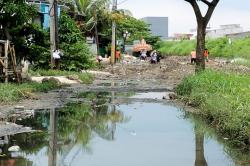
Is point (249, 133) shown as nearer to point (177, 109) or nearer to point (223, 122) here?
point (223, 122)

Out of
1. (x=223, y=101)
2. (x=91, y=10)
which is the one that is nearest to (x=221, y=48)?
Answer: (x=91, y=10)

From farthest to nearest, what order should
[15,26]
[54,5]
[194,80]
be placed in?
[54,5] → [15,26] → [194,80]

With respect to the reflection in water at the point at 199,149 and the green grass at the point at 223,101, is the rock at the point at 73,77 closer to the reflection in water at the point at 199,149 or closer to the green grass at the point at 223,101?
the green grass at the point at 223,101

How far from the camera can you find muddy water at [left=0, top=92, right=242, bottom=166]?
870 cm

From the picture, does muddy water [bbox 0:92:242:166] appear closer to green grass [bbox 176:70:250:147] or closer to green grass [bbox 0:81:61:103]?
green grass [bbox 176:70:250:147]

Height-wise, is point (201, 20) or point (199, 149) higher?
point (201, 20)

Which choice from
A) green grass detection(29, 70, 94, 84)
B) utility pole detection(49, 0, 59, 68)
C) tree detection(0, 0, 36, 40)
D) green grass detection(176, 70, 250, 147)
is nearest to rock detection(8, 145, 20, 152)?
Result: green grass detection(176, 70, 250, 147)

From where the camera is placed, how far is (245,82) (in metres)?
16.3

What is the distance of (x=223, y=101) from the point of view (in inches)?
501

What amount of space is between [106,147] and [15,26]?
12.9 metres

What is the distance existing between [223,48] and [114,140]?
59633 millimetres

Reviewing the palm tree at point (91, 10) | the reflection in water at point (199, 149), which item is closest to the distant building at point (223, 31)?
the palm tree at point (91, 10)

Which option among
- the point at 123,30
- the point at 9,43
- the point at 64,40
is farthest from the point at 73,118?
the point at 123,30

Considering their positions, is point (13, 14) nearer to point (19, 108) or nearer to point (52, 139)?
point (19, 108)
